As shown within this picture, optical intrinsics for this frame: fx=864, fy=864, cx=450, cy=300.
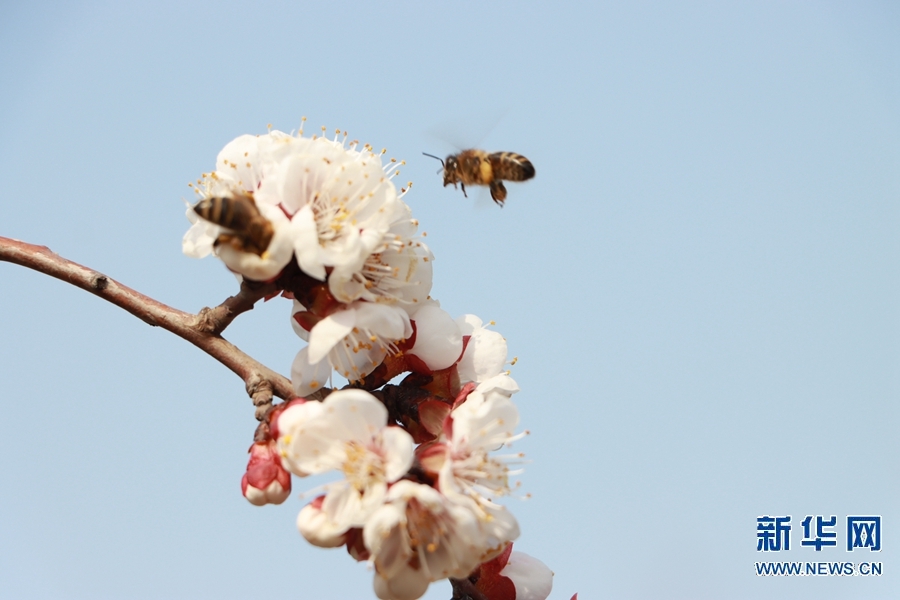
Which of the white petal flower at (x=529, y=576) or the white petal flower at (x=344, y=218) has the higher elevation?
the white petal flower at (x=344, y=218)

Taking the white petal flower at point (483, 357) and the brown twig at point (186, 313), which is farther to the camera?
the white petal flower at point (483, 357)

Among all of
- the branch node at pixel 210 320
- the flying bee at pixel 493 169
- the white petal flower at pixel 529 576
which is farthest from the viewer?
the flying bee at pixel 493 169

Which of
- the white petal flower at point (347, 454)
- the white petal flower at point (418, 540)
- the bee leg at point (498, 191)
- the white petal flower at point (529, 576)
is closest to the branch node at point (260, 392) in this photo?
the white petal flower at point (347, 454)

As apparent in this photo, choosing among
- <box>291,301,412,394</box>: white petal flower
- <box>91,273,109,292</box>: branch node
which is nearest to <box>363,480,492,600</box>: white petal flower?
<box>291,301,412,394</box>: white petal flower

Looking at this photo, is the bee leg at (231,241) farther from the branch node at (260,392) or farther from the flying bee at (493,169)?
the flying bee at (493,169)

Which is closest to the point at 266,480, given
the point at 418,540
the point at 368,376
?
the point at 418,540

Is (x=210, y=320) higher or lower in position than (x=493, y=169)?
lower

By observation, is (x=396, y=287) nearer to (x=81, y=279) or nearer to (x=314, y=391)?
(x=314, y=391)

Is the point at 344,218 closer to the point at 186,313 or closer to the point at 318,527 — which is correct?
the point at 186,313

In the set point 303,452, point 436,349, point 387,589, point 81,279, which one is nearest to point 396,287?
point 436,349
